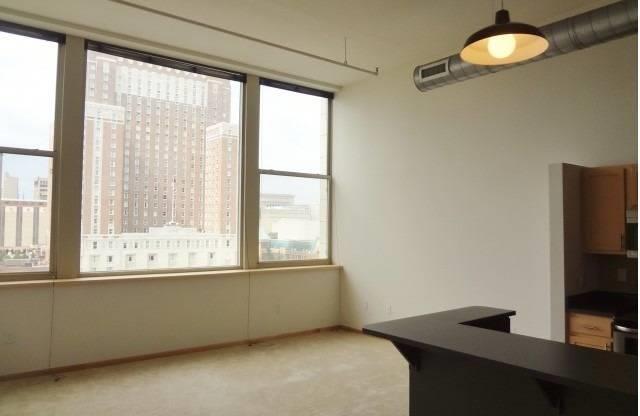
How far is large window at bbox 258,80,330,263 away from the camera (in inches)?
253

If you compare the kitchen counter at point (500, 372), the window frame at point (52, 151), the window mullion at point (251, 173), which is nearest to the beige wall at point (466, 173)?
the window mullion at point (251, 173)

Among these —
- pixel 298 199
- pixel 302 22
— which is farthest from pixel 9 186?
pixel 298 199

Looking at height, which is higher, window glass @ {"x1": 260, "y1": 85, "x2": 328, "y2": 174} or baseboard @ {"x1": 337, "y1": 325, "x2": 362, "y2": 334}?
window glass @ {"x1": 260, "y1": 85, "x2": 328, "y2": 174}

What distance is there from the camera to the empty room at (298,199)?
388cm

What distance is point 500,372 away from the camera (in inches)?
95.3

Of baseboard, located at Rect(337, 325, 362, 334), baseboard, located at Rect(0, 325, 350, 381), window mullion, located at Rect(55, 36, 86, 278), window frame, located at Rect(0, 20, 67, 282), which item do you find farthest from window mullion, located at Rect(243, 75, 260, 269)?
window frame, located at Rect(0, 20, 67, 282)

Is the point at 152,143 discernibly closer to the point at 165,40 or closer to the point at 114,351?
the point at 165,40

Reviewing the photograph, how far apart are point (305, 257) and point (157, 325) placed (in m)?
2.27

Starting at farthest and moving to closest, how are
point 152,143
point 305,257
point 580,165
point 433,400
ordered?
1. point 305,257
2. point 152,143
3. point 580,165
4. point 433,400

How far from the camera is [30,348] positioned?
457cm

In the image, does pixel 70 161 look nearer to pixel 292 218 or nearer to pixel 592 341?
→ pixel 292 218

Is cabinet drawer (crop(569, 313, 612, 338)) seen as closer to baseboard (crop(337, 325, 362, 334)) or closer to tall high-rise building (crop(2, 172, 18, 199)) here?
baseboard (crop(337, 325, 362, 334))

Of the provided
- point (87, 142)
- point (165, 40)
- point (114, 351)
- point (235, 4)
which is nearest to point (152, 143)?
point (87, 142)

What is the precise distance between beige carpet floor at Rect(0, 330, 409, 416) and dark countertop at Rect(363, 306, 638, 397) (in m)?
1.33
